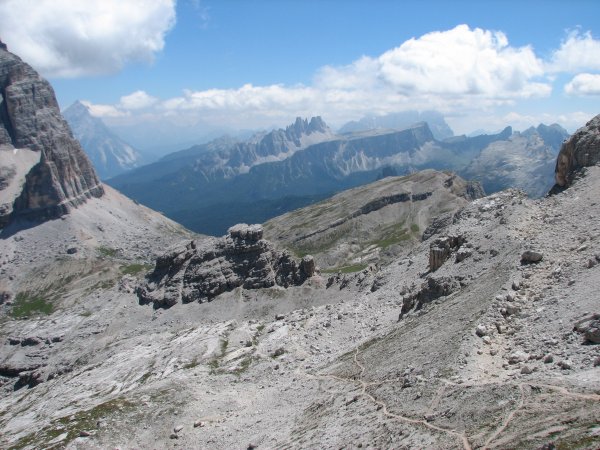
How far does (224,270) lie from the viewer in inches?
4916

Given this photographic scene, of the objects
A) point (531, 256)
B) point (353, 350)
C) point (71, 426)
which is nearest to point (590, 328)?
point (531, 256)

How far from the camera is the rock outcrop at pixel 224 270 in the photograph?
403 ft

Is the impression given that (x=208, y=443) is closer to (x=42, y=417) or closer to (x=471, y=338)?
(x=471, y=338)

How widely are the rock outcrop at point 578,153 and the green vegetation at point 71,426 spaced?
68469mm

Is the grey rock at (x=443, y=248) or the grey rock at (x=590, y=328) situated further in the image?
the grey rock at (x=443, y=248)

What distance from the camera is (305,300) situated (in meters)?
115

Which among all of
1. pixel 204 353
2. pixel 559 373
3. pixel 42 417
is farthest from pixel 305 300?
pixel 559 373

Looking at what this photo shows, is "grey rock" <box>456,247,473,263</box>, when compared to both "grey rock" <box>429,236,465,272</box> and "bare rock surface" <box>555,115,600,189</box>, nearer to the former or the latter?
"grey rock" <box>429,236,465,272</box>

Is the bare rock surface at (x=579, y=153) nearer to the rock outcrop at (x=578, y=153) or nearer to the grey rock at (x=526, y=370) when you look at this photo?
the rock outcrop at (x=578, y=153)

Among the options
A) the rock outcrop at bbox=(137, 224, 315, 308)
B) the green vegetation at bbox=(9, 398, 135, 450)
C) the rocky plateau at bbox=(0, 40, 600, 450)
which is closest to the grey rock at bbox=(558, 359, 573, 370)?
the rocky plateau at bbox=(0, 40, 600, 450)

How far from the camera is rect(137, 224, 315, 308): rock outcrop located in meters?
123

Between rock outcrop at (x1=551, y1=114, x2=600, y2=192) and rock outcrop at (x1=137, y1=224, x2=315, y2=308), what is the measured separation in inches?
2423

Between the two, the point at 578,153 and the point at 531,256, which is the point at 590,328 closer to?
the point at 531,256

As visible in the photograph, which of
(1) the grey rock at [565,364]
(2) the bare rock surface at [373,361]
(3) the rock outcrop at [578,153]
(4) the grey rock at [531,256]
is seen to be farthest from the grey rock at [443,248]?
(1) the grey rock at [565,364]
